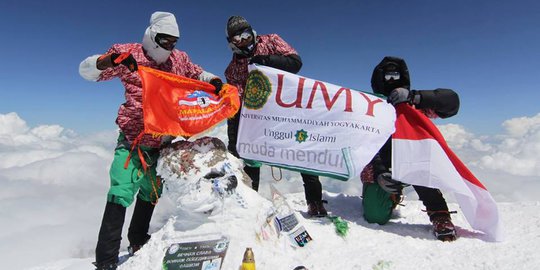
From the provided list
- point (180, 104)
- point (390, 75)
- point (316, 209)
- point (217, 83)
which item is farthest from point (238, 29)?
point (316, 209)

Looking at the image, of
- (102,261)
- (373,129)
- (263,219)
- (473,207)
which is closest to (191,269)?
(263,219)

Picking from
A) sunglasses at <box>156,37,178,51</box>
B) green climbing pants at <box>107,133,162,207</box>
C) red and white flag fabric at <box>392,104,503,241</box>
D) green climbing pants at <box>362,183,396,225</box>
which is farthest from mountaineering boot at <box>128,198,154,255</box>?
red and white flag fabric at <box>392,104,503,241</box>

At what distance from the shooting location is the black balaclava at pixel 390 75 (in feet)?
14.6

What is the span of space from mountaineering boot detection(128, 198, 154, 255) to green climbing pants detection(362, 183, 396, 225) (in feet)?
9.69

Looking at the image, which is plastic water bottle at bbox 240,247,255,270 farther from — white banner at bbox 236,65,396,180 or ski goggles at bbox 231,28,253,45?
ski goggles at bbox 231,28,253,45

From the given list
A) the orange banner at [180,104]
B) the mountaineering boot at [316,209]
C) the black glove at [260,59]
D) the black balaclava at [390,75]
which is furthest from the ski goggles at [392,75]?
the orange banner at [180,104]

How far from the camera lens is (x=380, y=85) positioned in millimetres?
4590

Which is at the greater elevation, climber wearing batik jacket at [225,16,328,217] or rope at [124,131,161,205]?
climber wearing batik jacket at [225,16,328,217]

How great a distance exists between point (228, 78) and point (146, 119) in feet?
5.37

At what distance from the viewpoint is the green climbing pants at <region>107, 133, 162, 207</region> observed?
3.43 meters

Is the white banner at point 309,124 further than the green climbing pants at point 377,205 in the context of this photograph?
No

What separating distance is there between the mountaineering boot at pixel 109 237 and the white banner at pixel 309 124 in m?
1.64

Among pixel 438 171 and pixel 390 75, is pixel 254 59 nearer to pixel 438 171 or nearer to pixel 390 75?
pixel 390 75

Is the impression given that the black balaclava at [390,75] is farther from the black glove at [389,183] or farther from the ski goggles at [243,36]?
the ski goggles at [243,36]
